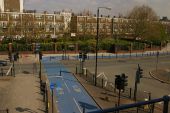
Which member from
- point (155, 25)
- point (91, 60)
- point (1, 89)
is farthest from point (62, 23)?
point (1, 89)

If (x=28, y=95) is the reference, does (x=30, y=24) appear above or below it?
above

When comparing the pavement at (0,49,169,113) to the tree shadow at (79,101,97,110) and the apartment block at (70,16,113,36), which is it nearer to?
the tree shadow at (79,101,97,110)

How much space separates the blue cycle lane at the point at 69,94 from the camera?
22242 millimetres

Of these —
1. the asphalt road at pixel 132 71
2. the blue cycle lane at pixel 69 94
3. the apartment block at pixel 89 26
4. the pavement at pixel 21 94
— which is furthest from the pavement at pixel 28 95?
the apartment block at pixel 89 26

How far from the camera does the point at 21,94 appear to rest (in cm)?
2609

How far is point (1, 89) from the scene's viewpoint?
27.8 metres

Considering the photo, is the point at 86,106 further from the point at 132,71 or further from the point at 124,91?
the point at 132,71

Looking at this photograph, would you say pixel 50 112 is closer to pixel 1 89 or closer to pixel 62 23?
pixel 1 89

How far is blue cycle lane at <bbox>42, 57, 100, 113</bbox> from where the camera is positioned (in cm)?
2224

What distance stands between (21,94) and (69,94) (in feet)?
15.9

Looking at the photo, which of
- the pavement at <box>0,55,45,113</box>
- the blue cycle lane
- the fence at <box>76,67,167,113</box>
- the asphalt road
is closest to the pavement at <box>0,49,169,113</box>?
the pavement at <box>0,55,45,113</box>

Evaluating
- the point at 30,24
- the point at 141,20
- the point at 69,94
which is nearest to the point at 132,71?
the point at 69,94

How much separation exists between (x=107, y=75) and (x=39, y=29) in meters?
41.4

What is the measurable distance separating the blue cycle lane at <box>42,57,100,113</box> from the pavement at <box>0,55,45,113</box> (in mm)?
1825
